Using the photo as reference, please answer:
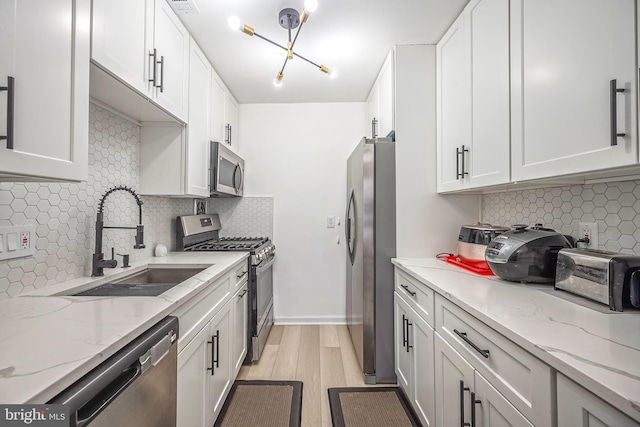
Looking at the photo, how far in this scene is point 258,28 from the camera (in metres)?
1.87

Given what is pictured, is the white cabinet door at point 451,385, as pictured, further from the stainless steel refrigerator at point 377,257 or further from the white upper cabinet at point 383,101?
the white upper cabinet at point 383,101

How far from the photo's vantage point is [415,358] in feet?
5.19

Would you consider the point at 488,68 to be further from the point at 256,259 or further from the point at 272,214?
the point at 272,214

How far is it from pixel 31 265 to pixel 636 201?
2430 millimetres

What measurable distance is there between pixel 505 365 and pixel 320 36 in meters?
2.08

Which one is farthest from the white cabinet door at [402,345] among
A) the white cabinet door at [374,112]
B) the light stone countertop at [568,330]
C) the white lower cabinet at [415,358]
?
the white cabinet door at [374,112]

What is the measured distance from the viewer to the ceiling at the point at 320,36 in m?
1.66

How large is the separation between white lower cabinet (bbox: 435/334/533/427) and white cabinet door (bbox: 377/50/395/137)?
1.56 m

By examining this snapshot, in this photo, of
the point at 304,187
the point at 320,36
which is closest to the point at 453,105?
the point at 320,36

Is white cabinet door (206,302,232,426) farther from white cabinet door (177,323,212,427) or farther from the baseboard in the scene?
the baseboard

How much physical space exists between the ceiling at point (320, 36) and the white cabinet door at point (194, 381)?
183 centimetres

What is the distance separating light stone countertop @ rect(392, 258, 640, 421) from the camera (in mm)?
562

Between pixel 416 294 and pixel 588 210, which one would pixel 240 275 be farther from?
pixel 588 210

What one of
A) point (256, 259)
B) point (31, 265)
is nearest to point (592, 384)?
point (31, 265)
